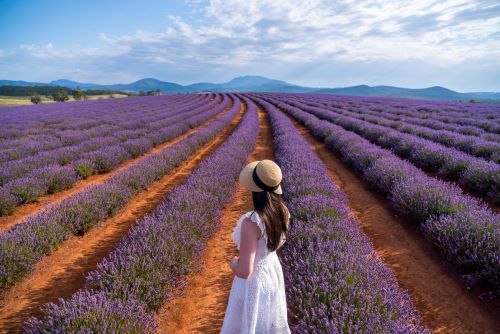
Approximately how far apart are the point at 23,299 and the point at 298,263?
2882 mm

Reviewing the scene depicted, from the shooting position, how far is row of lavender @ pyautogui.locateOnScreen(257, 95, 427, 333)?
1860 millimetres

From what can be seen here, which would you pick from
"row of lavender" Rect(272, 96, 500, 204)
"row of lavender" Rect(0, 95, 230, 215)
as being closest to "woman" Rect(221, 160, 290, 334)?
"row of lavender" Rect(272, 96, 500, 204)

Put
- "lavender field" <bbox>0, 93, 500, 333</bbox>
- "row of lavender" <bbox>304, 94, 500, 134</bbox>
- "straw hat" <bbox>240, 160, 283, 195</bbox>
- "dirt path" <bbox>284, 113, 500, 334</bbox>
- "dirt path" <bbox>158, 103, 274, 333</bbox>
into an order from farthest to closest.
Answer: "row of lavender" <bbox>304, 94, 500, 134</bbox>
"dirt path" <bbox>158, 103, 274, 333</bbox>
"dirt path" <bbox>284, 113, 500, 334</bbox>
"lavender field" <bbox>0, 93, 500, 333</bbox>
"straw hat" <bbox>240, 160, 283, 195</bbox>

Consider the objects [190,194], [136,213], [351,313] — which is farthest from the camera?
[136,213]

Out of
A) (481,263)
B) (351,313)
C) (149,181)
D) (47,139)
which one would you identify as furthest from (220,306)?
(47,139)

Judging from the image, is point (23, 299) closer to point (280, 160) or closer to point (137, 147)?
point (280, 160)

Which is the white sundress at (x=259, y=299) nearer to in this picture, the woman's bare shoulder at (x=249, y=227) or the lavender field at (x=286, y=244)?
the woman's bare shoulder at (x=249, y=227)

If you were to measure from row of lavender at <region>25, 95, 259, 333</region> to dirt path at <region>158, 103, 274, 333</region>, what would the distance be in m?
0.15

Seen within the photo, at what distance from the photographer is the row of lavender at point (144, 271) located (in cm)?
193

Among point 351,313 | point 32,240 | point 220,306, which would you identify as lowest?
point 220,306

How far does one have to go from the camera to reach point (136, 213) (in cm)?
484

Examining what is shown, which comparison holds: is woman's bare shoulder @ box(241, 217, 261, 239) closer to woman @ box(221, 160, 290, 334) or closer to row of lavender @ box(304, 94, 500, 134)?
woman @ box(221, 160, 290, 334)

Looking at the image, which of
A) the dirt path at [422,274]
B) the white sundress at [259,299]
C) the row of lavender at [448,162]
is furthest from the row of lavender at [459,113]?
the white sundress at [259,299]

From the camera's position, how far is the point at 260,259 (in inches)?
67.7
